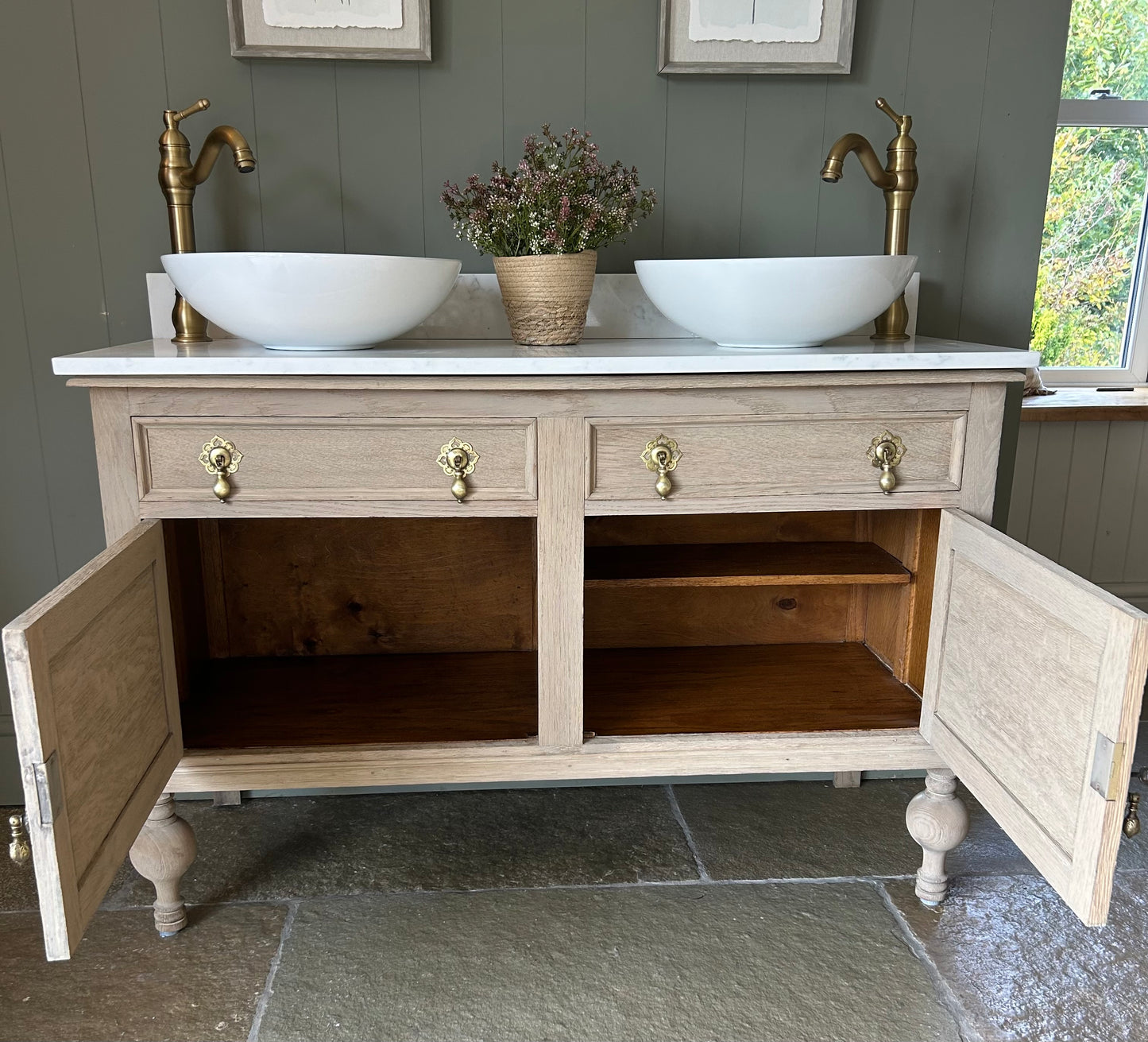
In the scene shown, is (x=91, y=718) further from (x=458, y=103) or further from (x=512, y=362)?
(x=458, y=103)

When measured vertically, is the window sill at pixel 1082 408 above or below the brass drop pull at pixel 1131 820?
above

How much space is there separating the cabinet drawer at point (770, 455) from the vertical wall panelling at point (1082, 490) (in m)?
1.12

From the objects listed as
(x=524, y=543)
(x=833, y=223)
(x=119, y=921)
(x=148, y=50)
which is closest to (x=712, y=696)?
(x=524, y=543)

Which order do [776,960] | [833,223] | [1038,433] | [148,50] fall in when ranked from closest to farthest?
[776,960] → [148,50] → [833,223] → [1038,433]

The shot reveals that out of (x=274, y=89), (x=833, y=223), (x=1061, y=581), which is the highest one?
Answer: (x=274, y=89)

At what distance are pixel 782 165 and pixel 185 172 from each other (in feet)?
3.21

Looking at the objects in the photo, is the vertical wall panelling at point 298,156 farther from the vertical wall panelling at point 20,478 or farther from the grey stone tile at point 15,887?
the grey stone tile at point 15,887

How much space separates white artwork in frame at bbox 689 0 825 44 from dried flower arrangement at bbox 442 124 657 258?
0.99 feet

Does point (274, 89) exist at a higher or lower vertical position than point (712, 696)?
higher

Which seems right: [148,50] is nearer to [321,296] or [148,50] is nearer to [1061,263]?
[321,296]

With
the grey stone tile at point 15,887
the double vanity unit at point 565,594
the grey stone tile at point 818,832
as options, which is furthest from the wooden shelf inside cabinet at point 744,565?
the grey stone tile at point 15,887

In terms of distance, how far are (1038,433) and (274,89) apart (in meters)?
1.83

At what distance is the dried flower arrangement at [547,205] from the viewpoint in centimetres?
133

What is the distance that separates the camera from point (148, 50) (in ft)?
4.87
